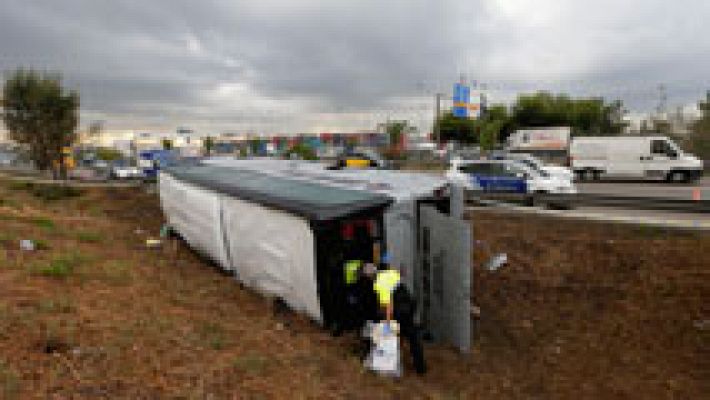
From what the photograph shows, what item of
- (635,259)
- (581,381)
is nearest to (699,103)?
(635,259)

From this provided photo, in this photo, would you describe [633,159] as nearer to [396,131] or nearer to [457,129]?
[396,131]

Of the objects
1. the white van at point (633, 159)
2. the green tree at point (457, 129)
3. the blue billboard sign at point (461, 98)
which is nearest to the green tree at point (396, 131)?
the blue billboard sign at point (461, 98)

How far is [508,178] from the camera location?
15023mm

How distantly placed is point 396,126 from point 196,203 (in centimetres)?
4403

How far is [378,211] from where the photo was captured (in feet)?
16.8

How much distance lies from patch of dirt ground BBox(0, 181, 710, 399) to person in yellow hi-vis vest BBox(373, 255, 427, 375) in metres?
0.37

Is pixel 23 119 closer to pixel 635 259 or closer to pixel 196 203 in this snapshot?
pixel 196 203

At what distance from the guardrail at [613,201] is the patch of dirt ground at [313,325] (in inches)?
76.1

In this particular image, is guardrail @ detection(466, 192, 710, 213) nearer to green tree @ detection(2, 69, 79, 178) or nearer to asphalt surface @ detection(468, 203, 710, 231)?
asphalt surface @ detection(468, 203, 710, 231)

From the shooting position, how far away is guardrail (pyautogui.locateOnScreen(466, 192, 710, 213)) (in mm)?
9491

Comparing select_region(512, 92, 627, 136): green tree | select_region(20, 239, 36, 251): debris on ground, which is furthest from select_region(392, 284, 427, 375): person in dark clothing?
select_region(512, 92, 627, 136): green tree

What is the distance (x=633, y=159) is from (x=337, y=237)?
75.8 ft

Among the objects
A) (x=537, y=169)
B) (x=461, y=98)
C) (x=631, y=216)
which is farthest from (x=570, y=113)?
(x=631, y=216)

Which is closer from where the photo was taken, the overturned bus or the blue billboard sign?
the overturned bus
